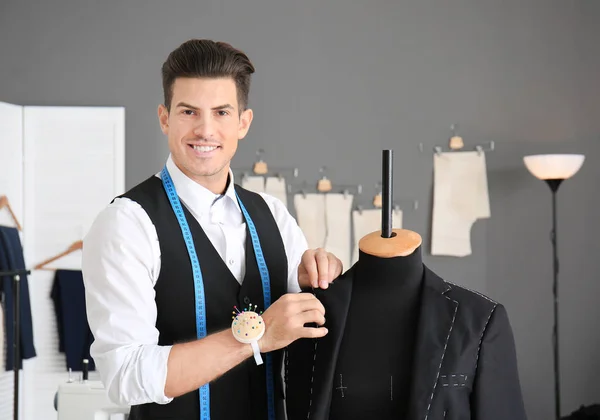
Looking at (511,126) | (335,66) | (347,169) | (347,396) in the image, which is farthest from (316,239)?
(347,396)

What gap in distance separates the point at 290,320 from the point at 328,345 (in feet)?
0.55

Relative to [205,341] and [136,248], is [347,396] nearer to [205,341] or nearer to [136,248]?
[205,341]

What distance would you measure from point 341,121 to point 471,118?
0.88 m

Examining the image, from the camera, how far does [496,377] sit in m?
1.52

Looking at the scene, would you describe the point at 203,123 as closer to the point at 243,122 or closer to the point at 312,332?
the point at 243,122

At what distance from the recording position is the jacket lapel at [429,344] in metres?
1.50

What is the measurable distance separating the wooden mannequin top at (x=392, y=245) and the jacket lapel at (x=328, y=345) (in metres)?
0.10

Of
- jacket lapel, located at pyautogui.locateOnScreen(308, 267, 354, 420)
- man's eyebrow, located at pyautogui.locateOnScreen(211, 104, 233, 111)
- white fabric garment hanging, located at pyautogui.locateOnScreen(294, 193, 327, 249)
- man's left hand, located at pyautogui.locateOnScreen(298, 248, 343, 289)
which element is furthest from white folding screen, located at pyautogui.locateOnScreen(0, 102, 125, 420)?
jacket lapel, located at pyautogui.locateOnScreen(308, 267, 354, 420)

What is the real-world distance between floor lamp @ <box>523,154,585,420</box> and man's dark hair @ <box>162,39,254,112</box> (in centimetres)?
295

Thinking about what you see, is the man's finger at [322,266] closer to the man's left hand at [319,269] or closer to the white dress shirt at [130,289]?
the man's left hand at [319,269]

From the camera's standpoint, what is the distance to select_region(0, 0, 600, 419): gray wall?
4.60 meters

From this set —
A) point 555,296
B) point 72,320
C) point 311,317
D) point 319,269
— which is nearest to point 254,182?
point 72,320

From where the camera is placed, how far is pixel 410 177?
468cm

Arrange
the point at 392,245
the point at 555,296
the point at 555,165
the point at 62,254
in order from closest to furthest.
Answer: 1. the point at 392,245
2. the point at 555,165
3. the point at 555,296
4. the point at 62,254
